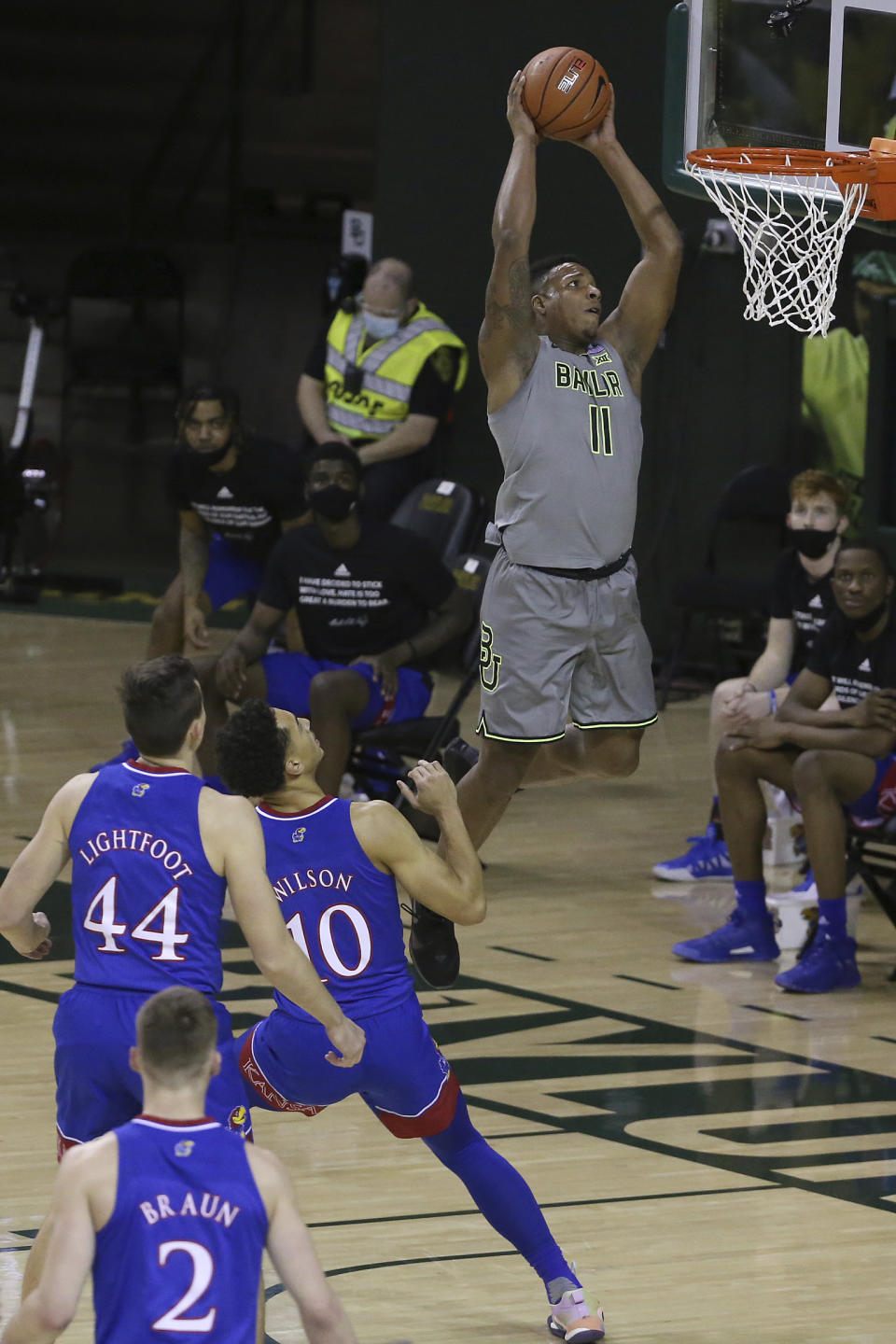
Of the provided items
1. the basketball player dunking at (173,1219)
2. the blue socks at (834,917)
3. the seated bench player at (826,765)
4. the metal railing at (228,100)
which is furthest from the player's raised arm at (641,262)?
the metal railing at (228,100)

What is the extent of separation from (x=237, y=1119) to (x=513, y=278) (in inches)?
94.4

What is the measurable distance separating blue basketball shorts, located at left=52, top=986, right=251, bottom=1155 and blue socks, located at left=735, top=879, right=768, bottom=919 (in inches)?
152

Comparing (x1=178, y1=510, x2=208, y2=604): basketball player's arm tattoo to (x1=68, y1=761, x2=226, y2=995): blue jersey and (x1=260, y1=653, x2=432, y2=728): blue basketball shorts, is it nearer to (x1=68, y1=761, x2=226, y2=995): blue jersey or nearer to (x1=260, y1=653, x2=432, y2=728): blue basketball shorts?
(x1=260, y1=653, x2=432, y2=728): blue basketball shorts

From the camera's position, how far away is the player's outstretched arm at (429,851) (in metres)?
4.34

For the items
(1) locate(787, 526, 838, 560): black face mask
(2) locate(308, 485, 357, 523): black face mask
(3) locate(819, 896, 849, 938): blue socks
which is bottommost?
(3) locate(819, 896, 849, 938): blue socks

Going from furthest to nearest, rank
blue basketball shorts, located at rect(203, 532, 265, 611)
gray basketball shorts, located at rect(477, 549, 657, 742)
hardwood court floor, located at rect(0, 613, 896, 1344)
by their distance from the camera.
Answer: blue basketball shorts, located at rect(203, 532, 265, 611) → gray basketball shorts, located at rect(477, 549, 657, 742) → hardwood court floor, located at rect(0, 613, 896, 1344)

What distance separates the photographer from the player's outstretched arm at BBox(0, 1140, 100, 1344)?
3068mm

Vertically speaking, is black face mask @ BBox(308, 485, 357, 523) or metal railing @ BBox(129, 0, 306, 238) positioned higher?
metal railing @ BBox(129, 0, 306, 238)

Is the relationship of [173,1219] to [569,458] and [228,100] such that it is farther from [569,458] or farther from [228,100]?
[228,100]

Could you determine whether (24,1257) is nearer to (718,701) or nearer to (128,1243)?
(128,1243)

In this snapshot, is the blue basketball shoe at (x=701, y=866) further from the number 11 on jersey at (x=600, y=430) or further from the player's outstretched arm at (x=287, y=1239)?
the player's outstretched arm at (x=287, y=1239)

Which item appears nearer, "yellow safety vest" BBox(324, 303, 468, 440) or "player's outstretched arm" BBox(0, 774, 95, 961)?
"player's outstretched arm" BBox(0, 774, 95, 961)

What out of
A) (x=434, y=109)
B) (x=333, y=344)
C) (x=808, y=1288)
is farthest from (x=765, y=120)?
(x=434, y=109)

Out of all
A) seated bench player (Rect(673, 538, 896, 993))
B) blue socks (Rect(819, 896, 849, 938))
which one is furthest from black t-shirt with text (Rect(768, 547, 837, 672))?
blue socks (Rect(819, 896, 849, 938))
